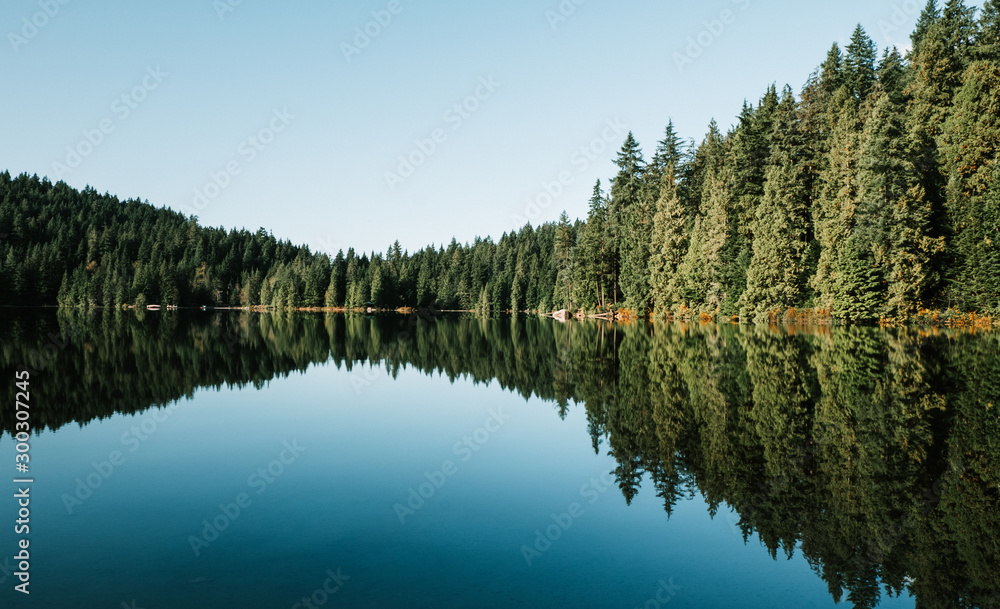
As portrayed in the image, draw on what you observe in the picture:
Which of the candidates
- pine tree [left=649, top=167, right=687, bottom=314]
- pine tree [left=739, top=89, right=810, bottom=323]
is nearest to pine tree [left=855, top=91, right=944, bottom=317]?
pine tree [left=739, top=89, right=810, bottom=323]

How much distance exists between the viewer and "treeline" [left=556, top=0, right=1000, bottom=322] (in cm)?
4762

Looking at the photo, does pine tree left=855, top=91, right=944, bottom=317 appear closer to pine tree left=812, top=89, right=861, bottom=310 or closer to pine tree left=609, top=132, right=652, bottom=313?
pine tree left=812, top=89, right=861, bottom=310

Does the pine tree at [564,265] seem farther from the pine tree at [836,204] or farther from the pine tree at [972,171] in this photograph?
the pine tree at [972,171]

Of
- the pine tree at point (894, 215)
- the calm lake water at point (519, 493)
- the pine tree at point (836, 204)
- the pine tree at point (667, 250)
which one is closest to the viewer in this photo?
the calm lake water at point (519, 493)

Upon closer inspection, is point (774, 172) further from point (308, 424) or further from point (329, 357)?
point (308, 424)

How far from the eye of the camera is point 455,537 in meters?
8.48

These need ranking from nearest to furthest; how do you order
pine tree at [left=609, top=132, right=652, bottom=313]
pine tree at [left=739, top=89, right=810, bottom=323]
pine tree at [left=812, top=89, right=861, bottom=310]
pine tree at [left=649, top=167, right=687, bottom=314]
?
1. pine tree at [left=812, top=89, right=861, bottom=310]
2. pine tree at [left=739, top=89, right=810, bottom=323]
3. pine tree at [left=649, top=167, right=687, bottom=314]
4. pine tree at [left=609, top=132, right=652, bottom=313]

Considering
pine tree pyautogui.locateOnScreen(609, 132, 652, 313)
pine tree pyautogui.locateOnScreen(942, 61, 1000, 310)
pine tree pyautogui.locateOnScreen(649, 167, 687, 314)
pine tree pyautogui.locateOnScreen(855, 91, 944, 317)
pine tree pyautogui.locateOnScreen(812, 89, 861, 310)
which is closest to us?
pine tree pyautogui.locateOnScreen(942, 61, 1000, 310)

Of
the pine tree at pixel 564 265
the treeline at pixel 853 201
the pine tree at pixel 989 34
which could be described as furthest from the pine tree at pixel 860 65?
the pine tree at pixel 564 265

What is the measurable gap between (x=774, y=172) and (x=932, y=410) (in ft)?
162

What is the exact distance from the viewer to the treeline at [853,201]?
4762cm

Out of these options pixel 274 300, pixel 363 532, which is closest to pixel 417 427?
pixel 363 532

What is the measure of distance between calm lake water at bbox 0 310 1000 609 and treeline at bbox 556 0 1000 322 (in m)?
32.0

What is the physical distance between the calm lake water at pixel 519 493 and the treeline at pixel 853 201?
31967 millimetres
